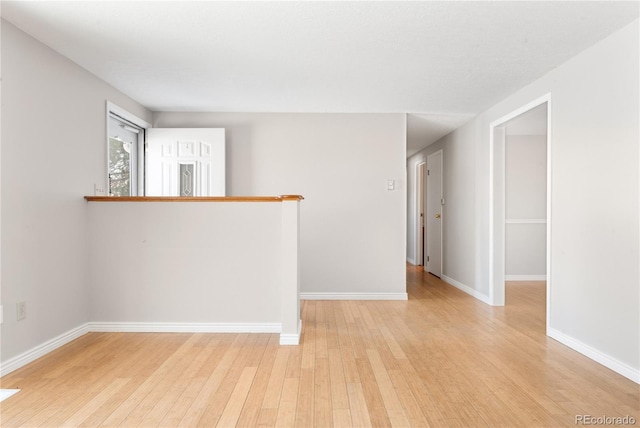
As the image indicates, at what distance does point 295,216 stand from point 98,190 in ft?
5.84

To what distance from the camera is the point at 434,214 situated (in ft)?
22.0

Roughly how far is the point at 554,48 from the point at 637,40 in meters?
0.52

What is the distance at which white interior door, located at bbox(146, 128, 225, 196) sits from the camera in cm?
465

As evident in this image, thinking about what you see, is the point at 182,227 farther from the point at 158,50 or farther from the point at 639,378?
the point at 639,378

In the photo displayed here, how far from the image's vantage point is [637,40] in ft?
8.15

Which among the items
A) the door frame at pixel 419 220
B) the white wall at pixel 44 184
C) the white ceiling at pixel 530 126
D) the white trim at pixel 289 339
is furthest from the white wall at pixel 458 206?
the white wall at pixel 44 184

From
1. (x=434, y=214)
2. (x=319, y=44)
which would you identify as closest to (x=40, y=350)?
(x=319, y=44)

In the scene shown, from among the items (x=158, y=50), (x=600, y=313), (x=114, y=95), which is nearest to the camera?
(x=600, y=313)

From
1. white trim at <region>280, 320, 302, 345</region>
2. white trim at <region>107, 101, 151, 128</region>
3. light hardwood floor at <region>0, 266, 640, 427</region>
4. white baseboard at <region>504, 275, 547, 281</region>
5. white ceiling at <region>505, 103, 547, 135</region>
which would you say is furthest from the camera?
white baseboard at <region>504, 275, 547, 281</region>

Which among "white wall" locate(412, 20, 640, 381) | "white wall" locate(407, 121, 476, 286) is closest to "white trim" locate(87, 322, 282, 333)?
"white wall" locate(412, 20, 640, 381)

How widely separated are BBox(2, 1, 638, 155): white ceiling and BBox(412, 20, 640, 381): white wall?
225 mm

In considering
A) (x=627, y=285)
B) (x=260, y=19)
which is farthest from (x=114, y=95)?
(x=627, y=285)

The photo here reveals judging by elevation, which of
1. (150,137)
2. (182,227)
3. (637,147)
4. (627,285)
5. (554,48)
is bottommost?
(627,285)

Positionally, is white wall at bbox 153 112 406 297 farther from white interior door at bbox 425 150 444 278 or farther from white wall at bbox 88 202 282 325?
white interior door at bbox 425 150 444 278
